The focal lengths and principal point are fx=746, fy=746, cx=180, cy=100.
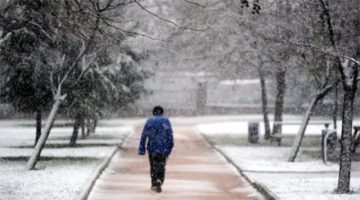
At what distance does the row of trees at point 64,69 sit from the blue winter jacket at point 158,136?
6.52 feet

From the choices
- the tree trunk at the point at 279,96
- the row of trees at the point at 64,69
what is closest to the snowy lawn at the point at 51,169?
the row of trees at the point at 64,69

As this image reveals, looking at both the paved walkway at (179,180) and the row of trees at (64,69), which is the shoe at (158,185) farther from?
the row of trees at (64,69)

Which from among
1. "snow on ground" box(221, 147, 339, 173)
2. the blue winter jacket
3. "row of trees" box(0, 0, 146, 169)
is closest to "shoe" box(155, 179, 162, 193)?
the blue winter jacket

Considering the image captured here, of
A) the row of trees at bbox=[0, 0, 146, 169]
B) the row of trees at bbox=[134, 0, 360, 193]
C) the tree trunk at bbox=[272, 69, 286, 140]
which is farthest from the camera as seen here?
the tree trunk at bbox=[272, 69, 286, 140]

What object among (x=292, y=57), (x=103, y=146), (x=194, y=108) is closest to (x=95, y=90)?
(x=103, y=146)

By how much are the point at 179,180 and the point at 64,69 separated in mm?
6053

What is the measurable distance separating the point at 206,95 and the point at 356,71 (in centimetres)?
5553

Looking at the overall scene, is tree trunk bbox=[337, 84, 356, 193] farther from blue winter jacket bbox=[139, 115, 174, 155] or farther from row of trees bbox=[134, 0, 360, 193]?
blue winter jacket bbox=[139, 115, 174, 155]

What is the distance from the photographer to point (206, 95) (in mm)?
70312

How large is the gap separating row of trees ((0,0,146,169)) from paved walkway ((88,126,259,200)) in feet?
7.68

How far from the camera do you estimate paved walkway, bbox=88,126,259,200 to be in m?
14.7

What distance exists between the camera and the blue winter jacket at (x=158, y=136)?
1524 cm

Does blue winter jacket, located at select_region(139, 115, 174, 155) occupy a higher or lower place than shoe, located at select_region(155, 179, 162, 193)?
higher

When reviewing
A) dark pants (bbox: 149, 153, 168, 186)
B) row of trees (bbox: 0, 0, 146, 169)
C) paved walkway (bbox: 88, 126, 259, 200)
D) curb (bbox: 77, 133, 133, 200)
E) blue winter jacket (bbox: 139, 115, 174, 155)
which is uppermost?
row of trees (bbox: 0, 0, 146, 169)
